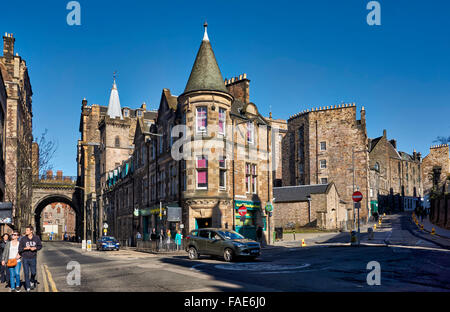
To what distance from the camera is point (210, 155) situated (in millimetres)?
32375

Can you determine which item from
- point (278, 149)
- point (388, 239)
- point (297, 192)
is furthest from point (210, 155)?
point (278, 149)

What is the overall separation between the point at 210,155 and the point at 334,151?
3880cm

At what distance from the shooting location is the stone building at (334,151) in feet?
211

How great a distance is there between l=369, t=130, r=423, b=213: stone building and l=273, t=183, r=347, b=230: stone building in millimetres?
17346

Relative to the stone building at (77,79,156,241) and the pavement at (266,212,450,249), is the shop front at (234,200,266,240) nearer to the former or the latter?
the pavement at (266,212,450,249)

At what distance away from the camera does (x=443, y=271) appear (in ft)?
46.4

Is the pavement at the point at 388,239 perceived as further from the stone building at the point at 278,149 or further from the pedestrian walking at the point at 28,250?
the stone building at the point at 278,149

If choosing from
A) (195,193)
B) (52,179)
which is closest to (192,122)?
(195,193)

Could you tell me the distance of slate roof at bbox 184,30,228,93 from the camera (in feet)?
108

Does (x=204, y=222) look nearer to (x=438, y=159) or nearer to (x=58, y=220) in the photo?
(x=438, y=159)

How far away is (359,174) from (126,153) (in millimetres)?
38015
